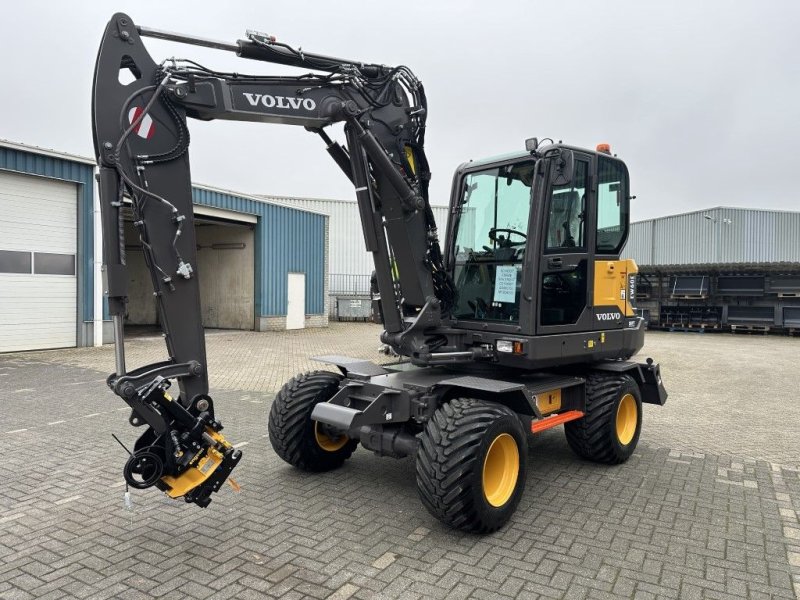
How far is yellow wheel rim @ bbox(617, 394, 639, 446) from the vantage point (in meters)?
5.94

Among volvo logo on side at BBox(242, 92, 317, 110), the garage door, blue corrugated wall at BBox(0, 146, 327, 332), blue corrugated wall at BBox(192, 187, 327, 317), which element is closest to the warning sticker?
volvo logo on side at BBox(242, 92, 317, 110)

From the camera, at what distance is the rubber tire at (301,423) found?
5.14 m

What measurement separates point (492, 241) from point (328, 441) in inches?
94.5

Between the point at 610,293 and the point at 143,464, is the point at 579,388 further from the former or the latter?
the point at 143,464

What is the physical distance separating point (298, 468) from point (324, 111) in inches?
122

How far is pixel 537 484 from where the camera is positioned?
17.1 ft

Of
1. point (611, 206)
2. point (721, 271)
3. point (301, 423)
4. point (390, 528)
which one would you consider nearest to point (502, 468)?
point (390, 528)

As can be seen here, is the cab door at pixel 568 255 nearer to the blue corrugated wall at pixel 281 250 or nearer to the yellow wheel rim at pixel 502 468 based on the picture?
the yellow wheel rim at pixel 502 468

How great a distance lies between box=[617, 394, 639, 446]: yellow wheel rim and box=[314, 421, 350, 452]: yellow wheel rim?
2.73 meters

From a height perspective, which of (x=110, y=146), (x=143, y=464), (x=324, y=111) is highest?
(x=324, y=111)

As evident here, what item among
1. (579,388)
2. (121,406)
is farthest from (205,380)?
(121,406)

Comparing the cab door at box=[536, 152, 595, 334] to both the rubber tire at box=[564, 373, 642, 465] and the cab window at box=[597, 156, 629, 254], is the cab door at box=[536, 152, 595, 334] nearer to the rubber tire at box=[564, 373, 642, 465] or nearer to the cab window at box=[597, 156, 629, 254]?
the cab window at box=[597, 156, 629, 254]

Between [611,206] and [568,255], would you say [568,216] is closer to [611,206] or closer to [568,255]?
[568,255]

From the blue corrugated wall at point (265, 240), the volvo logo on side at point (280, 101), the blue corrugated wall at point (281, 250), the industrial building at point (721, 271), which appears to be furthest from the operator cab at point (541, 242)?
the industrial building at point (721, 271)
